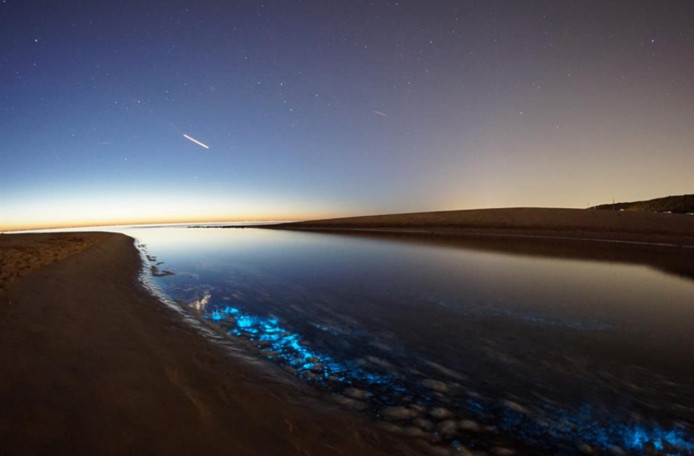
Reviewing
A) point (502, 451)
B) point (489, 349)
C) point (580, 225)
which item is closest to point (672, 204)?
point (580, 225)

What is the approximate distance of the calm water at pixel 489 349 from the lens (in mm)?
3311

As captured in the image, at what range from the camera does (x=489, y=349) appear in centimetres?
538

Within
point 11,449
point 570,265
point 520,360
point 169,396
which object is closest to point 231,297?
point 169,396

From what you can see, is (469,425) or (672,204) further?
(672,204)

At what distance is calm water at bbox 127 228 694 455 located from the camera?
10.9ft

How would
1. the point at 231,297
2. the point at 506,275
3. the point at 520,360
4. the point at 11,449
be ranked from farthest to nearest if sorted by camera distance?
the point at 506,275, the point at 231,297, the point at 520,360, the point at 11,449

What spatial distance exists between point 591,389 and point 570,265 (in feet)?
43.8

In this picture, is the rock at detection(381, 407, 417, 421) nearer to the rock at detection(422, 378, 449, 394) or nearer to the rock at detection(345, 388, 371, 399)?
the rock at detection(345, 388, 371, 399)

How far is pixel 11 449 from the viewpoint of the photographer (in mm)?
2424

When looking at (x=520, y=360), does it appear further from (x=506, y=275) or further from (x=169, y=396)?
(x=506, y=275)

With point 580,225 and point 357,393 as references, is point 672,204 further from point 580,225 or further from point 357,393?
point 357,393

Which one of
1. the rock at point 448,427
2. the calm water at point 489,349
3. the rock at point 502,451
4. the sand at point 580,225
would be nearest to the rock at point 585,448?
the calm water at point 489,349

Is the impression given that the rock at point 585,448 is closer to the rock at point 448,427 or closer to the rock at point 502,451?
the rock at point 502,451

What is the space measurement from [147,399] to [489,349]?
5074 millimetres
